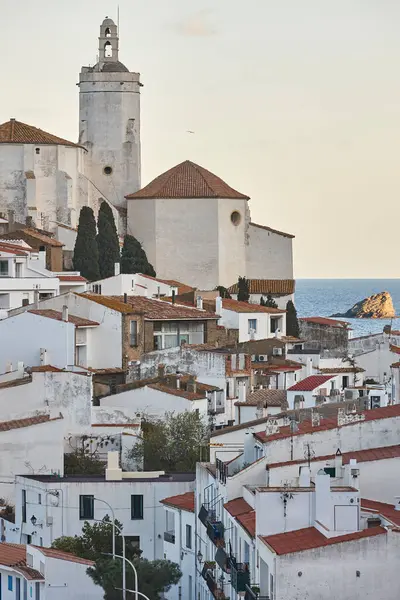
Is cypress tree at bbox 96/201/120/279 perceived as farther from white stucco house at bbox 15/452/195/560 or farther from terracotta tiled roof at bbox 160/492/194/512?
terracotta tiled roof at bbox 160/492/194/512

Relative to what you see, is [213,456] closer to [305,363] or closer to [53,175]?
[305,363]

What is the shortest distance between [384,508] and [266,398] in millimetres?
23404

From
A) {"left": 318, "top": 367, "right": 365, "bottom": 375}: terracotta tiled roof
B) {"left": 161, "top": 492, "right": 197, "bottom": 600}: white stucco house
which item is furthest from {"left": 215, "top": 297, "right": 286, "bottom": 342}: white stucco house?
{"left": 161, "top": 492, "right": 197, "bottom": 600}: white stucco house

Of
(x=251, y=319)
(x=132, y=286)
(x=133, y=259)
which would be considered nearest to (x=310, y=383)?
(x=251, y=319)

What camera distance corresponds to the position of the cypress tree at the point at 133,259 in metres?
73.3

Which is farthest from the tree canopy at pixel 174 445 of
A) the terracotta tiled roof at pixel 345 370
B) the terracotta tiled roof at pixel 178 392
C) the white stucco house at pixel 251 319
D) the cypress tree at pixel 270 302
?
the cypress tree at pixel 270 302

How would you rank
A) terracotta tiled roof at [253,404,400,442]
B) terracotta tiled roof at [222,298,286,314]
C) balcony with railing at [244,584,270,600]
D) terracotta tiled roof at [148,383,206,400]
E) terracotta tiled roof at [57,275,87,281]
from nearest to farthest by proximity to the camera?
balcony with railing at [244,584,270,600]
terracotta tiled roof at [253,404,400,442]
terracotta tiled roof at [148,383,206,400]
terracotta tiled roof at [222,298,286,314]
terracotta tiled roof at [57,275,87,281]

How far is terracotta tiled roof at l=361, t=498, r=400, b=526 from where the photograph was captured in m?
25.5

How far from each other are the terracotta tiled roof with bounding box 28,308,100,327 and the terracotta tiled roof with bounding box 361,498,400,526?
2628cm

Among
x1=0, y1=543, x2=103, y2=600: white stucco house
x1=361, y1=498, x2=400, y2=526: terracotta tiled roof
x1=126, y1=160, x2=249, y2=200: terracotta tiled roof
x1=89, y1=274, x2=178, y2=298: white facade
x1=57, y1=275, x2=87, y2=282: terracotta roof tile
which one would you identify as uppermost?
x1=126, y1=160, x2=249, y2=200: terracotta tiled roof

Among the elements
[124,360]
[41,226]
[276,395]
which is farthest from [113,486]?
[41,226]

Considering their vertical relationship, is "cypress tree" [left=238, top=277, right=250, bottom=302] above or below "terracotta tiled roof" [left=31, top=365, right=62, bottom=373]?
above

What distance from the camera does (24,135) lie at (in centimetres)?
8169

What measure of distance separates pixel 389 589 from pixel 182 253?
5833cm
